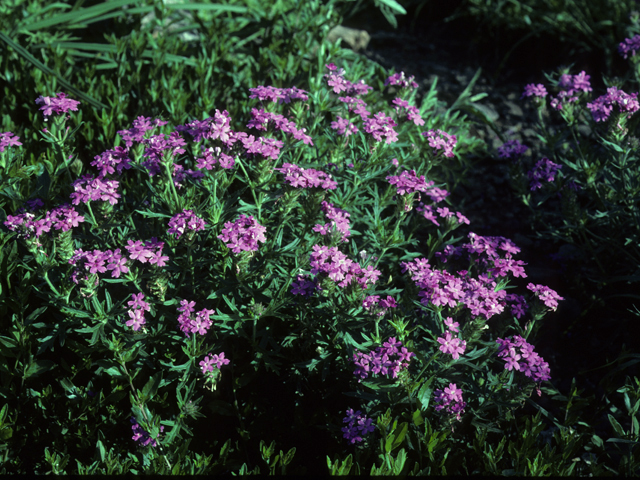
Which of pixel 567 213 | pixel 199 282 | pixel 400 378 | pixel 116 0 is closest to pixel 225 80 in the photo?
pixel 116 0

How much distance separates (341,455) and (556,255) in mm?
2040

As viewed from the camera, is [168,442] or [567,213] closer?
[168,442]

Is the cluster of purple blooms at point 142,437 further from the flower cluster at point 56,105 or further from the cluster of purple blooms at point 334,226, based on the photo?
the flower cluster at point 56,105

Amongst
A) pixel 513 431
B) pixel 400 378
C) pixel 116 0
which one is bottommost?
pixel 513 431

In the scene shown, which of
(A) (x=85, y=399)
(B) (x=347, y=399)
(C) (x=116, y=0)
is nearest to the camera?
(A) (x=85, y=399)

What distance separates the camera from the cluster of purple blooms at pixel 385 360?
2.14m

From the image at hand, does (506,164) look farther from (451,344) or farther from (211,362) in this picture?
(211,362)

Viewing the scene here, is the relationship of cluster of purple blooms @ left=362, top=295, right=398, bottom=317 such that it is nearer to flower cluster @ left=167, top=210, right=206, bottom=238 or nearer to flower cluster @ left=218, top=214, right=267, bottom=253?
flower cluster @ left=218, top=214, right=267, bottom=253

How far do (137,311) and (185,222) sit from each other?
40cm

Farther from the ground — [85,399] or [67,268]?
[67,268]

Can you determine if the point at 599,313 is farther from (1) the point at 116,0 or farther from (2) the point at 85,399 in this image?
(1) the point at 116,0

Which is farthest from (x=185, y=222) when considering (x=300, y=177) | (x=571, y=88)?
(x=571, y=88)

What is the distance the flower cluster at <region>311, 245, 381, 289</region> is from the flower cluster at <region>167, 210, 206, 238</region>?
1.57ft

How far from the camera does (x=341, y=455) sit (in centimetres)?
240
